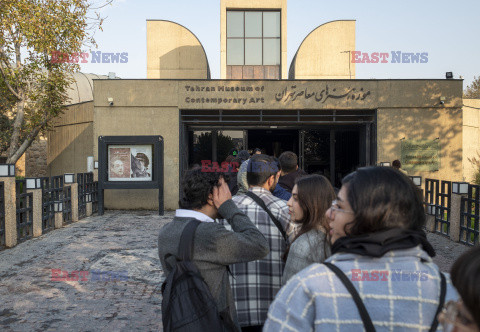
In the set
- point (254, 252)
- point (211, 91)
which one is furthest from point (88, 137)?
point (254, 252)

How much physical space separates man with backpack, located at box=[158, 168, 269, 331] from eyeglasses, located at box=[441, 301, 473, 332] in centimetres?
136

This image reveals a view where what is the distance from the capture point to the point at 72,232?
9.80m

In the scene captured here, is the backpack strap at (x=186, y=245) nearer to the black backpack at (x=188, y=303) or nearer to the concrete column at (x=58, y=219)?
the black backpack at (x=188, y=303)

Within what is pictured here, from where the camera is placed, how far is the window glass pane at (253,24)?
63.7 ft

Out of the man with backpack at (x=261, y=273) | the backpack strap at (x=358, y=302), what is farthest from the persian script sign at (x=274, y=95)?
the backpack strap at (x=358, y=302)

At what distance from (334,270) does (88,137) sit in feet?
58.6

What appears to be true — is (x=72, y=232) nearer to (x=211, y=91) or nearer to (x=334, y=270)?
(x=211, y=91)

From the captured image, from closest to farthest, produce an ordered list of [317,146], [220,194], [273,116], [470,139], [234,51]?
1. [220,194]
2. [273,116]
3. [317,146]
4. [470,139]
5. [234,51]

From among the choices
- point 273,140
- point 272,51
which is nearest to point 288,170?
point 273,140

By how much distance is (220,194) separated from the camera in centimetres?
246

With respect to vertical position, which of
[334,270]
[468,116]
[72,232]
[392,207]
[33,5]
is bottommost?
[72,232]

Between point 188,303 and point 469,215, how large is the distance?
304 inches

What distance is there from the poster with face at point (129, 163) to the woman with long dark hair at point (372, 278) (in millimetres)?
11860

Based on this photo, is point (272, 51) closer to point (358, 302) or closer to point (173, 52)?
point (173, 52)
